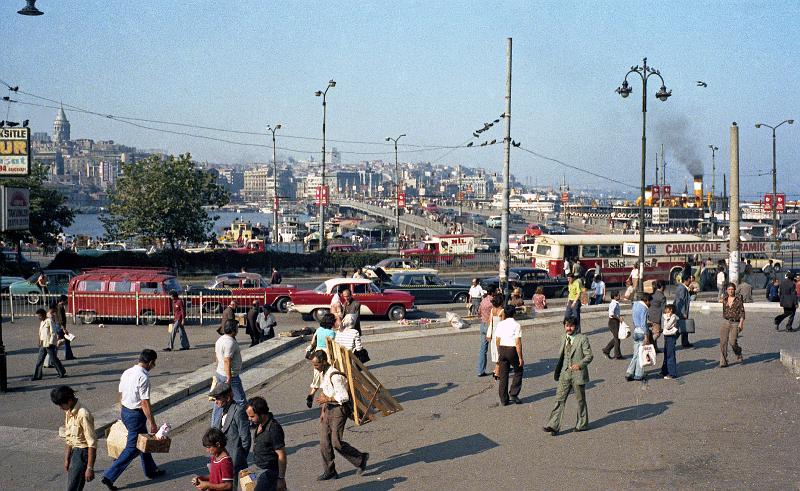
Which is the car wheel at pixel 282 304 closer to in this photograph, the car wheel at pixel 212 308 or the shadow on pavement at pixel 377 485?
the car wheel at pixel 212 308

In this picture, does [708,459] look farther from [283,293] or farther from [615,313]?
[283,293]

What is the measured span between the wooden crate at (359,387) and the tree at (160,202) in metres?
34.5

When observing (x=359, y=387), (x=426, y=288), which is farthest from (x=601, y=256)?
(x=359, y=387)

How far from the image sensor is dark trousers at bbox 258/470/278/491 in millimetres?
7668

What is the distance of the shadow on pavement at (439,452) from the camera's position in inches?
405

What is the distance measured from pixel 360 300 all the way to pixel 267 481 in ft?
57.8

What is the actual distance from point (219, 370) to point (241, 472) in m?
3.58

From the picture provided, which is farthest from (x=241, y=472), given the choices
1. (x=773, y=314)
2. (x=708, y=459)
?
(x=773, y=314)

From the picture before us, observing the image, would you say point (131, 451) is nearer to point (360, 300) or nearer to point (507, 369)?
point (507, 369)

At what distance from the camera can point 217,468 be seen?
7.18 meters

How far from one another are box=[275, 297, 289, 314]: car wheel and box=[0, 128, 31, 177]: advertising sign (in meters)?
12.7

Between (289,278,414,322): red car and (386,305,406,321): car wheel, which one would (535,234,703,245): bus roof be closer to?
(289,278,414,322): red car

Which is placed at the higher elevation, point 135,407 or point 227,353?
point 227,353

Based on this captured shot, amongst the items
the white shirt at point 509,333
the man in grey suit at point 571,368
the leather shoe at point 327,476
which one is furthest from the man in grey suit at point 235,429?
the white shirt at point 509,333
